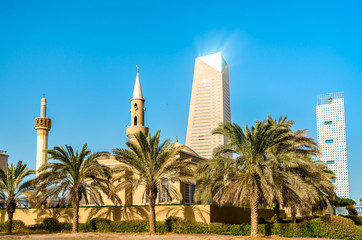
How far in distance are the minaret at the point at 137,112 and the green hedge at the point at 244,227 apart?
10218 mm

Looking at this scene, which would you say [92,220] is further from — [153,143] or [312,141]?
[312,141]

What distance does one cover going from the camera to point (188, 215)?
103 ft

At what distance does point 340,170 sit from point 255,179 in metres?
127

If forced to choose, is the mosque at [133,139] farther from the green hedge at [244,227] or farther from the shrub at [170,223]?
the green hedge at [244,227]

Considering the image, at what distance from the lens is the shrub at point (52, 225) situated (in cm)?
3472

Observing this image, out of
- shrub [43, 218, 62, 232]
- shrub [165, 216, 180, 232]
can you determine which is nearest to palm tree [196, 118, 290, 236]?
shrub [165, 216, 180, 232]

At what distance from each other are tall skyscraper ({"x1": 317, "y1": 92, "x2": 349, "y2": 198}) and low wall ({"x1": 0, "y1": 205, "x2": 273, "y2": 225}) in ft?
376

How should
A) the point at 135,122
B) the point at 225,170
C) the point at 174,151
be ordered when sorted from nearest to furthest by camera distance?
the point at 225,170
the point at 174,151
the point at 135,122

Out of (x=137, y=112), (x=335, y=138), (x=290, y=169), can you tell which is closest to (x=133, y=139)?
(x=137, y=112)

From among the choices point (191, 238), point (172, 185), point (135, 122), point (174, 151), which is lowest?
point (191, 238)

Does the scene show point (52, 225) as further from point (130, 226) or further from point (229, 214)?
point (229, 214)

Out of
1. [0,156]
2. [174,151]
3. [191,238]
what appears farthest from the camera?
[0,156]

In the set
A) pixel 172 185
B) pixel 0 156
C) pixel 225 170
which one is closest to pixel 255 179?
pixel 225 170

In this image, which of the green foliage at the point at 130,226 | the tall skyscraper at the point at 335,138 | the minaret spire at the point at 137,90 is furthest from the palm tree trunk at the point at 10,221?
the tall skyscraper at the point at 335,138
